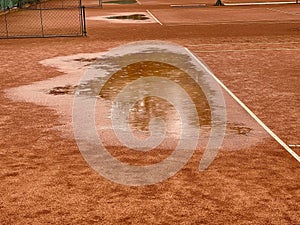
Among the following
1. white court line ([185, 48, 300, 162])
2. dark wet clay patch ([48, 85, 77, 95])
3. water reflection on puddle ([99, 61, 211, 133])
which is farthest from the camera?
dark wet clay patch ([48, 85, 77, 95])

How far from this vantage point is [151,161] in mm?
9008

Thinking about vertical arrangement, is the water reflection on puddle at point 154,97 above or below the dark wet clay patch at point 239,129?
above

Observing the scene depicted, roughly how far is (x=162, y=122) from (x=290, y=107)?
3.88 m

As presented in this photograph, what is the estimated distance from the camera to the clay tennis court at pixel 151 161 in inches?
274

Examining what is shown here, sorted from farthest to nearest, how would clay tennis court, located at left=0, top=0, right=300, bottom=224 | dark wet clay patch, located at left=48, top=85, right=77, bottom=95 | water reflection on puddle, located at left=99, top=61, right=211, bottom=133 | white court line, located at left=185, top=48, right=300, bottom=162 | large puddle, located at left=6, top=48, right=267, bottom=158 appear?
dark wet clay patch, located at left=48, top=85, right=77, bottom=95 < water reflection on puddle, located at left=99, top=61, right=211, bottom=133 < large puddle, located at left=6, top=48, right=267, bottom=158 < white court line, located at left=185, top=48, right=300, bottom=162 < clay tennis court, located at left=0, top=0, right=300, bottom=224

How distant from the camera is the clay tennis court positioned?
6953 mm

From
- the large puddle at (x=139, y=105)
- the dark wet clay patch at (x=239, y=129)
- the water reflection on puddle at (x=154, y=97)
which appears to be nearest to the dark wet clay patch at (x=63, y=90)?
the large puddle at (x=139, y=105)

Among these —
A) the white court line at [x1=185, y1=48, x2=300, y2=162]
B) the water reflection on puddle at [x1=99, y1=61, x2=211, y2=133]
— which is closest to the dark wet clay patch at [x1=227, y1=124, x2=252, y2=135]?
the white court line at [x1=185, y1=48, x2=300, y2=162]

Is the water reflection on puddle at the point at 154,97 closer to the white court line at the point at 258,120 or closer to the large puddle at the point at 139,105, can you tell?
the large puddle at the point at 139,105

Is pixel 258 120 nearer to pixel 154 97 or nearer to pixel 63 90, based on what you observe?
pixel 154 97

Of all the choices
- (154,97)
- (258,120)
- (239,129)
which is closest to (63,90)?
(154,97)

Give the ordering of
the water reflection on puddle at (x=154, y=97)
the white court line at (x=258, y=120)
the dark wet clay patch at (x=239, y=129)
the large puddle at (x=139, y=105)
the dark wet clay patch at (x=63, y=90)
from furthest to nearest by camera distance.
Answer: the dark wet clay patch at (x=63, y=90) → the water reflection on puddle at (x=154, y=97) → the dark wet clay patch at (x=239, y=129) → the large puddle at (x=139, y=105) → the white court line at (x=258, y=120)

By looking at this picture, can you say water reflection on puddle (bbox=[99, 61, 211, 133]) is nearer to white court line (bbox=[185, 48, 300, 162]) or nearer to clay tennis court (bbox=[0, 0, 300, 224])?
clay tennis court (bbox=[0, 0, 300, 224])

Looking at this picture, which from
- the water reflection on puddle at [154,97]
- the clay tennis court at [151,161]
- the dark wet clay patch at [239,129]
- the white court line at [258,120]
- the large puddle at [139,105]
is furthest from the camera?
the water reflection on puddle at [154,97]
